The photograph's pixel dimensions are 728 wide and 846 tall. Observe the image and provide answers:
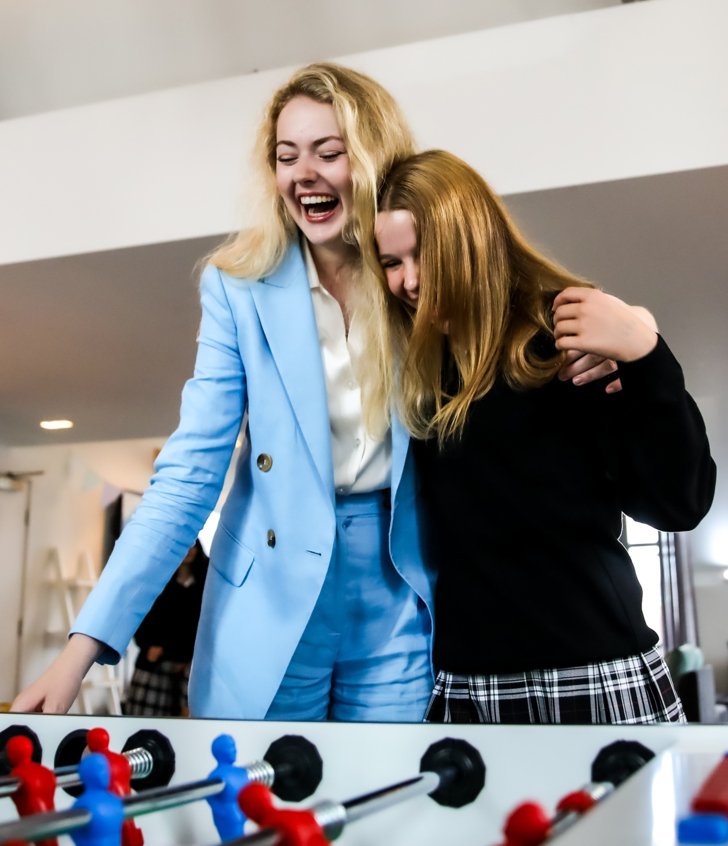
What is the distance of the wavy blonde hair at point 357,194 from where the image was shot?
1.45 meters

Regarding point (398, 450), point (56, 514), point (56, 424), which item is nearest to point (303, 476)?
point (398, 450)

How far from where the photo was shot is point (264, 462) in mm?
1417

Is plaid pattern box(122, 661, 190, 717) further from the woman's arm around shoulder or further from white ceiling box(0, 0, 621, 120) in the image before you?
the woman's arm around shoulder

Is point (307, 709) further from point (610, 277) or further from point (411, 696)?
point (610, 277)

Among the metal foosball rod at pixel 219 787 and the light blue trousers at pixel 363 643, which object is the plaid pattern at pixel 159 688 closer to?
the light blue trousers at pixel 363 643

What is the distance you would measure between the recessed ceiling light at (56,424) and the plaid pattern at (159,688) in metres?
Answer: 2.07

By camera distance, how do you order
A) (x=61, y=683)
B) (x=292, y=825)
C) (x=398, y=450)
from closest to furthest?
(x=292, y=825)
(x=61, y=683)
(x=398, y=450)

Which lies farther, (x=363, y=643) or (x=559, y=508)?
(x=363, y=643)

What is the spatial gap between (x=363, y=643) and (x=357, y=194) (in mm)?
651

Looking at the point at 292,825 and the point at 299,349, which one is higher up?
the point at 299,349

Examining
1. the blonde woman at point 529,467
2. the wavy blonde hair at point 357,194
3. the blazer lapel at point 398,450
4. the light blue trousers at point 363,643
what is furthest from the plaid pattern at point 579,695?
the wavy blonde hair at point 357,194

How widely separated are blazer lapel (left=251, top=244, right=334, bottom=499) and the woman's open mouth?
0.08 metres

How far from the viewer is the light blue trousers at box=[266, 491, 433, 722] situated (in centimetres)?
137

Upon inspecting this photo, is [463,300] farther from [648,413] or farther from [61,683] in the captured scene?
[61,683]
